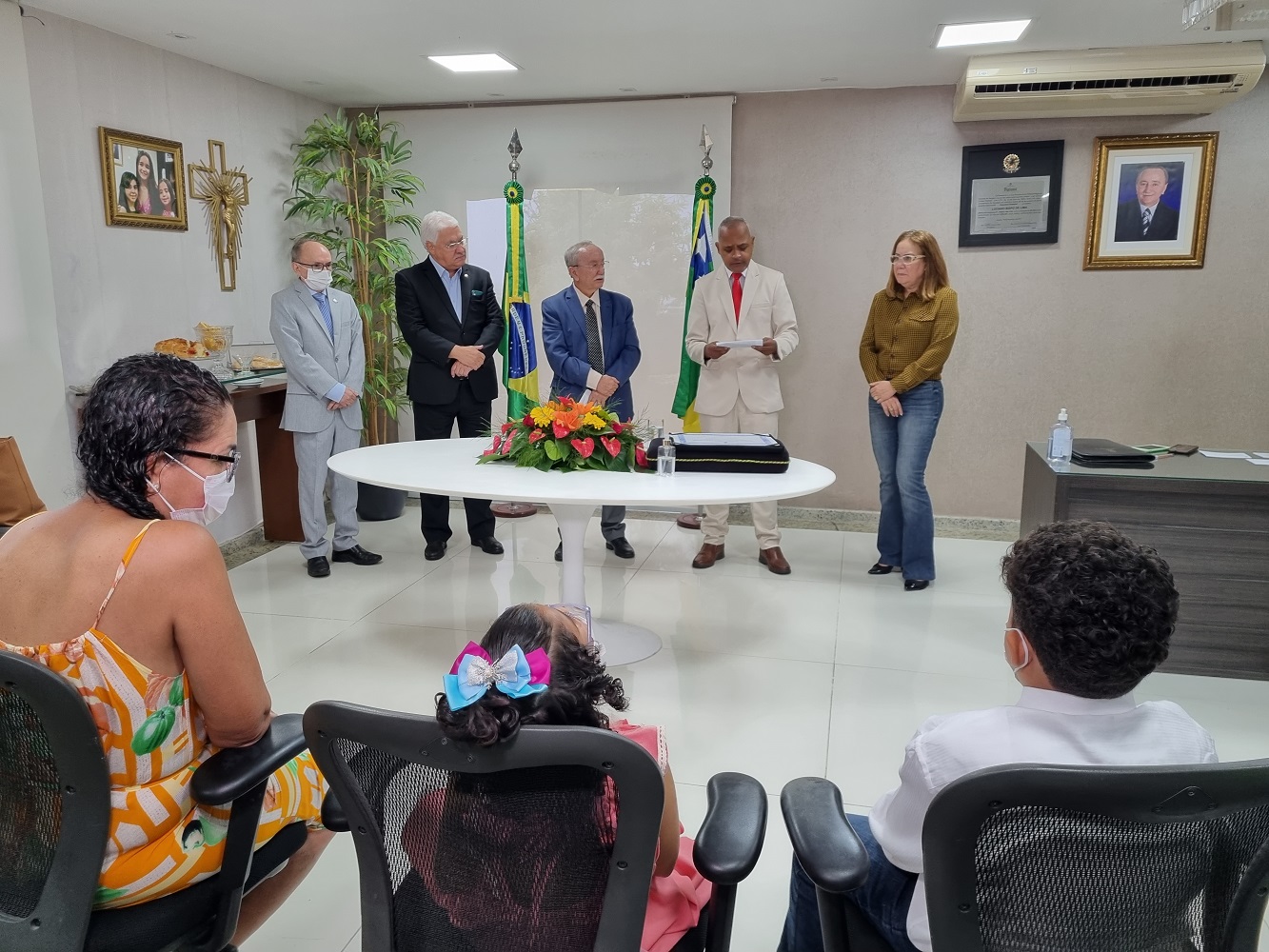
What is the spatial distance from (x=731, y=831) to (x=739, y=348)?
3.74m

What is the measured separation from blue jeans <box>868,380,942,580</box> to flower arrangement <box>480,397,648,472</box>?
1618 mm

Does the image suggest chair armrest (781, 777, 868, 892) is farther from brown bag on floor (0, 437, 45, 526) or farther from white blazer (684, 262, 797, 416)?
white blazer (684, 262, 797, 416)

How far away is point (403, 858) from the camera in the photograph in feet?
3.77

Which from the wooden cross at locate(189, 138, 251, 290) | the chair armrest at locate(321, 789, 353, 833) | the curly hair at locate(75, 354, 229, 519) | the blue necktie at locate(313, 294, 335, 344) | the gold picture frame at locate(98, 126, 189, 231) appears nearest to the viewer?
the chair armrest at locate(321, 789, 353, 833)

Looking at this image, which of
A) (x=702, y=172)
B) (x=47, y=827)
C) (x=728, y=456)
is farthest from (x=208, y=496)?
(x=702, y=172)

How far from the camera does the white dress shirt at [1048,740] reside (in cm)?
116

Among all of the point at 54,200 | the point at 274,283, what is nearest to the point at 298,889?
the point at 54,200

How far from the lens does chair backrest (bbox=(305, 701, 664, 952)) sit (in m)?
0.99

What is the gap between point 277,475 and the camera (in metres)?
5.16

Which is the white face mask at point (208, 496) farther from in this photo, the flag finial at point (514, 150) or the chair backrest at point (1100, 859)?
the flag finial at point (514, 150)

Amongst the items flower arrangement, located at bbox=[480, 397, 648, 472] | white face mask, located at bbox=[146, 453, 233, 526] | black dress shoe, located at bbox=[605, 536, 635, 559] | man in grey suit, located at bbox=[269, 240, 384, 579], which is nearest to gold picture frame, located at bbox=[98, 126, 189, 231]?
man in grey suit, located at bbox=[269, 240, 384, 579]

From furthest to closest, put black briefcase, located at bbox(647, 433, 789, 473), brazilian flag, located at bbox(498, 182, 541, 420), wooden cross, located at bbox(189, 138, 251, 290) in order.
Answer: brazilian flag, located at bbox(498, 182, 541, 420)
wooden cross, located at bbox(189, 138, 251, 290)
black briefcase, located at bbox(647, 433, 789, 473)

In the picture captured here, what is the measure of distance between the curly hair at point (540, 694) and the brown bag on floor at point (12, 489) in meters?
2.72

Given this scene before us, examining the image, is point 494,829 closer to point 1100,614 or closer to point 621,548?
point 1100,614
